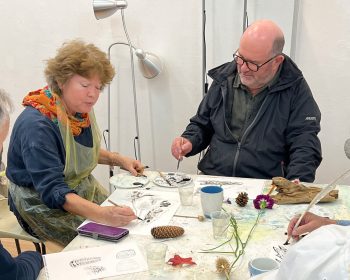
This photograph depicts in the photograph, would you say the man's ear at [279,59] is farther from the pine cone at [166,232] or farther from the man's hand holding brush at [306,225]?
the pine cone at [166,232]

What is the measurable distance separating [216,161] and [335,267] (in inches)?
68.7

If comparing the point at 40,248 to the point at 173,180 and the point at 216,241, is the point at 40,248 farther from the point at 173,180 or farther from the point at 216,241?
the point at 216,241

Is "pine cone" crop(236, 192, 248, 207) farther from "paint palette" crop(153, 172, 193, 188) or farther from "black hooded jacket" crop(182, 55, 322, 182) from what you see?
"black hooded jacket" crop(182, 55, 322, 182)

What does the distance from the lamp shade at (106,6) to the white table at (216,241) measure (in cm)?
157

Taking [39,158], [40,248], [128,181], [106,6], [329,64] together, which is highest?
[106,6]

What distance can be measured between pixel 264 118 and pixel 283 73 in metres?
0.29

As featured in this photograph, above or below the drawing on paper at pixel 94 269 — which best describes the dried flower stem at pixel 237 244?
below

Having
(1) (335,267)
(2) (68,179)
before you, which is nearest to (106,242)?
(2) (68,179)

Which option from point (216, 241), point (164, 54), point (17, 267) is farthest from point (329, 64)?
point (17, 267)

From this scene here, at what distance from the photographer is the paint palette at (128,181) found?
1987 mm

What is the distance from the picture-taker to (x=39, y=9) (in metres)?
3.45

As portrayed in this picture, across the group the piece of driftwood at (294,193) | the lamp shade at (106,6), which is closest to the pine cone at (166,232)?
the piece of driftwood at (294,193)

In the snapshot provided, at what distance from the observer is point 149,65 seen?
314 centimetres

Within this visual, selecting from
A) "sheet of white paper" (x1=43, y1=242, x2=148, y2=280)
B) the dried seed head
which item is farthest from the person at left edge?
the dried seed head
